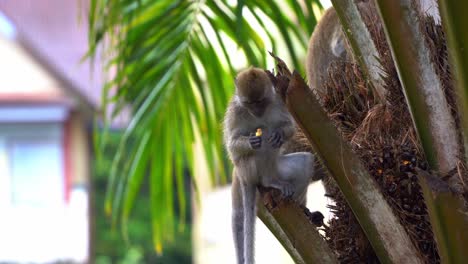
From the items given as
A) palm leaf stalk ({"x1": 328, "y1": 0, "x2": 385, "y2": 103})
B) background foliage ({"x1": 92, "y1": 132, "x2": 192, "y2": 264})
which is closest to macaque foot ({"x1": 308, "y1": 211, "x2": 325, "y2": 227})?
palm leaf stalk ({"x1": 328, "y1": 0, "x2": 385, "y2": 103})

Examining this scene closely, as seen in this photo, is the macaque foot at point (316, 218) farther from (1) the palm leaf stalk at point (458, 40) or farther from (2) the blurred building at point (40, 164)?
(2) the blurred building at point (40, 164)

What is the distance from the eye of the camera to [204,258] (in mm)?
15352

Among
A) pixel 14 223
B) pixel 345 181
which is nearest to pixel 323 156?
pixel 345 181

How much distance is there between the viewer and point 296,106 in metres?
2.83

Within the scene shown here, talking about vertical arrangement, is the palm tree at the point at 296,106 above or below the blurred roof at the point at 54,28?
below

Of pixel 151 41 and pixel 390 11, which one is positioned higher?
pixel 151 41

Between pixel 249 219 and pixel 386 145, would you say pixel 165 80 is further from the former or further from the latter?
pixel 386 145

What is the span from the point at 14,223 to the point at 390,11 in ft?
56.2

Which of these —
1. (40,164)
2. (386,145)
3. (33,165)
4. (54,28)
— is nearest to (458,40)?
(386,145)

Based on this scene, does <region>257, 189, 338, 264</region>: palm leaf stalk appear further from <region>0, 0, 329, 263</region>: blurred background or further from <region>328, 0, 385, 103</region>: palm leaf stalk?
<region>0, 0, 329, 263</region>: blurred background

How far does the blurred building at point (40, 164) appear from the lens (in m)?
15.9

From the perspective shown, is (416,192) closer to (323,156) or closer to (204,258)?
(323,156)

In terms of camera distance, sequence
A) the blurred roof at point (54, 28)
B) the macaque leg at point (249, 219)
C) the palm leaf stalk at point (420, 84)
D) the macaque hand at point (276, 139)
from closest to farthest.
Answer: the palm leaf stalk at point (420, 84)
the macaque leg at point (249, 219)
the macaque hand at point (276, 139)
the blurred roof at point (54, 28)

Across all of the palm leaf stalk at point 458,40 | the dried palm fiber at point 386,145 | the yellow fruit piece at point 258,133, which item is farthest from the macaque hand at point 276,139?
the palm leaf stalk at point 458,40
